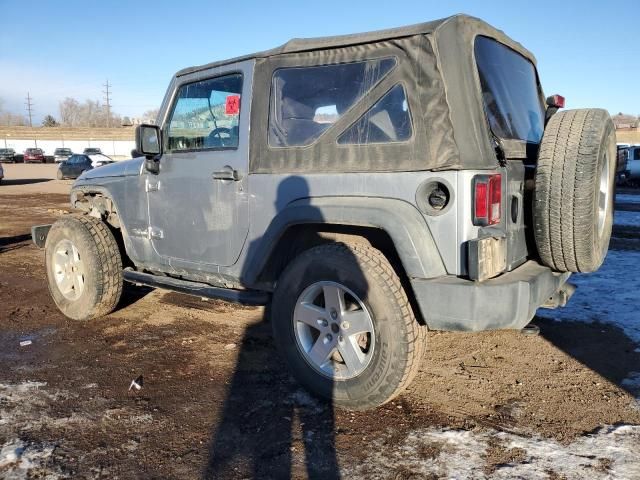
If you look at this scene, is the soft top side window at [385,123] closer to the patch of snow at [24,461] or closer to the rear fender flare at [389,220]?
the rear fender flare at [389,220]

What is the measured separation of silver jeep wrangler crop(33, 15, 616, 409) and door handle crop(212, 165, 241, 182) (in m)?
0.02

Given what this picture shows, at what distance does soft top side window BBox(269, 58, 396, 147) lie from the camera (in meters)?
3.11

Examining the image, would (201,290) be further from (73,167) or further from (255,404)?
(73,167)

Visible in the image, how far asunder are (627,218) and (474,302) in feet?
→ 36.1

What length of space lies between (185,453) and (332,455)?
30.3 inches

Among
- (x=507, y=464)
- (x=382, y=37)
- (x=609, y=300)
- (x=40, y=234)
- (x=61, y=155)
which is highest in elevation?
(x=61, y=155)

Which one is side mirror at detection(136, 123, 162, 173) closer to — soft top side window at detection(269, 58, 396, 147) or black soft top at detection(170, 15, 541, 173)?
soft top side window at detection(269, 58, 396, 147)

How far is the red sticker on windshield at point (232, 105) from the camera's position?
373 centimetres

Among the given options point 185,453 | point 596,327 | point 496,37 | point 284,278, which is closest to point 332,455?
point 185,453

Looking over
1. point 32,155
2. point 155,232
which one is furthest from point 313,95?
point 32,155

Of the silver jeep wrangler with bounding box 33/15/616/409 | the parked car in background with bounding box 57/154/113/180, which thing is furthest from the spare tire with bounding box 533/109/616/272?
the parked car in background with bounding box 57/154/113/180

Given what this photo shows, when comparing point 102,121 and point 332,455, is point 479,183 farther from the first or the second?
point 102,121

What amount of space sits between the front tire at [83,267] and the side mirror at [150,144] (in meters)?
0.92

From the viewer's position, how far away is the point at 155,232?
436 cm
